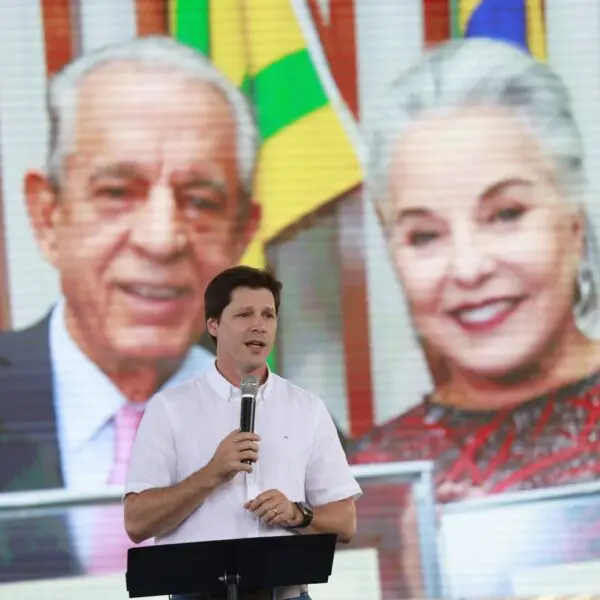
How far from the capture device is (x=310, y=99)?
21.5ft

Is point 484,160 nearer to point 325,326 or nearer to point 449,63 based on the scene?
point 449,63

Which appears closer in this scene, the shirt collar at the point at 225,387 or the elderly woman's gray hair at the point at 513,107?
the shirt collar at the point at 225,387

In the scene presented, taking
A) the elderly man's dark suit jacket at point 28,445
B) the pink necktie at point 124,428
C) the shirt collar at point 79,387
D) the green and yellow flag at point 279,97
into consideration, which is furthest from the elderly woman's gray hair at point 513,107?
the elderly man's dark suit jacket at point 28,445

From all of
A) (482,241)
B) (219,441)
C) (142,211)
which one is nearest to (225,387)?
(219,441)

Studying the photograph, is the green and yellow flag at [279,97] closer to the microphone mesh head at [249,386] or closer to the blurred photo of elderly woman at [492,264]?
the blurred photo of elderly woman at [492,264]

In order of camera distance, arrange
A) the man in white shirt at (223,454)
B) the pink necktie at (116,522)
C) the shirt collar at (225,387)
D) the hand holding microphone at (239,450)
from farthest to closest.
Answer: the pink necktie at (116,522) → the shirt collar at (225,387) → the man in white shirt at (223,454) → the hand holding microphone at (239,450)

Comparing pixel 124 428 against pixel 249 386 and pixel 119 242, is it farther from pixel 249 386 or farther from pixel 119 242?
pixel 249 386

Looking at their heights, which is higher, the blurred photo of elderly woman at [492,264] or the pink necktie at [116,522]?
the blurred photo of elderly woman at [492,264]

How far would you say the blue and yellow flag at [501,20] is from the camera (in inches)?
259

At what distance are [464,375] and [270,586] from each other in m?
3.88

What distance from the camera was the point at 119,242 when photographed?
655 cm

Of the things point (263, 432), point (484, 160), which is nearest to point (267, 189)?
point (484, 160)

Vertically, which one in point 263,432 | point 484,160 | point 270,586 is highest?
point 484,160

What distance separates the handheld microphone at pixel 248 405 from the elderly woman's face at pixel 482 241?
377 centimetres
